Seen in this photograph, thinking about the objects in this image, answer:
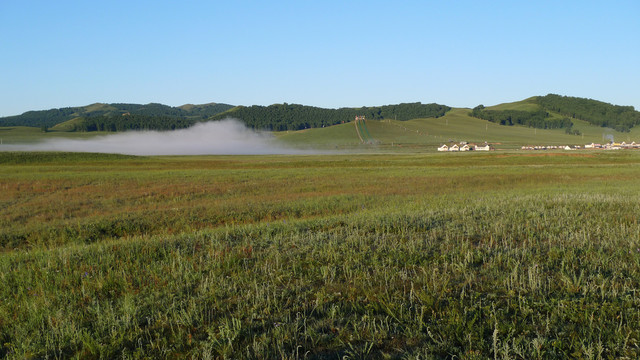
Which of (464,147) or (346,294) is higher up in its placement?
(346,294)

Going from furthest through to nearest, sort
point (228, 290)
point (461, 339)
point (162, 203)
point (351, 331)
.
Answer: point (162, 203) < point (228, 290) < point (351, 331) < point (461, 339)

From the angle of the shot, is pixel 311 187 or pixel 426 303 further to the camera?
pixel 311 187

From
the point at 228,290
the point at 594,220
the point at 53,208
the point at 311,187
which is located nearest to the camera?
the point at 228,290

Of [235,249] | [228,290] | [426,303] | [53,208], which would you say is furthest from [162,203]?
[426,303]

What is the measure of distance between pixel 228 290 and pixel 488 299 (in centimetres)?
398

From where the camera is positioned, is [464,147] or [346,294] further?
[464,147]

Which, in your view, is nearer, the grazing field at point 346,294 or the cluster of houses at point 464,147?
the grazing field at point 346,294

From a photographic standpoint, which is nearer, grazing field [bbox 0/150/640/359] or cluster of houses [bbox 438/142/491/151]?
grazing field [bbox 0/150/640/359]

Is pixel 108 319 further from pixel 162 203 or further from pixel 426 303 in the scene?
pixel 162 203

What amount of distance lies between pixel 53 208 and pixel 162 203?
574cm

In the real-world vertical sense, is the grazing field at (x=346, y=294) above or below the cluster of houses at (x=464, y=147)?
above

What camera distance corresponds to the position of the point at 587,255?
7.76 m

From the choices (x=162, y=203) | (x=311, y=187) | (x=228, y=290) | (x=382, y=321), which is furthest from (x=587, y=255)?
(x=311, y=187)

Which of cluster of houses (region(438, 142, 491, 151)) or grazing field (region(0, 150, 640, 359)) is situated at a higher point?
grazing field (region(0, 150, 640, 359))
